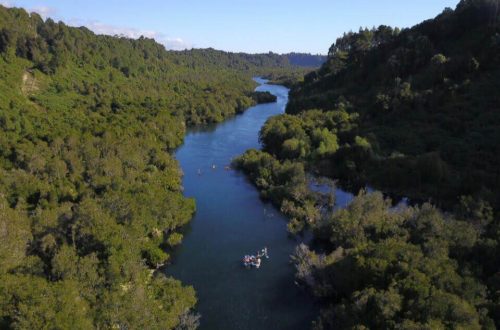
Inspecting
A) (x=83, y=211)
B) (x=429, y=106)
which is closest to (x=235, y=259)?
(x=83, y=211)

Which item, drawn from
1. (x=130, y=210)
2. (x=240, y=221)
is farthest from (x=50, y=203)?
(x=240, y=221)

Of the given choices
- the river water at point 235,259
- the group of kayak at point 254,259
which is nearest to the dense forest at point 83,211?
the river water at point 235,259

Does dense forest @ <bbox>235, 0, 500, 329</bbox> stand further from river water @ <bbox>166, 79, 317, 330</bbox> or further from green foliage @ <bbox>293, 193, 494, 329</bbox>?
river water @ <bbox>166, 79, 317, 330</bbox>

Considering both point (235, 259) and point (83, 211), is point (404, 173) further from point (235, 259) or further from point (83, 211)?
point (83, 211)

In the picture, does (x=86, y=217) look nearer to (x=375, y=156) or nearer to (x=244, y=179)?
(x=244, y=179)

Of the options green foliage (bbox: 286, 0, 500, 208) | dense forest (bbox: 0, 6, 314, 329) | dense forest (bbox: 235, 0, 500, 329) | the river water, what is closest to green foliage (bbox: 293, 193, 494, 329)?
dense forest (bbox: 235, 0, 500, 329)
